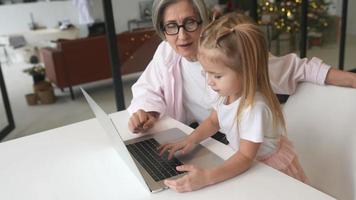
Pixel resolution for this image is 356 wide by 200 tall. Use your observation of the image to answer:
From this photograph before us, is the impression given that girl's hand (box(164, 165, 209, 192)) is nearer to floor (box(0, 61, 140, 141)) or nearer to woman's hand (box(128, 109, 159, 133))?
woman's hand (box(128, 109, 159, 133))

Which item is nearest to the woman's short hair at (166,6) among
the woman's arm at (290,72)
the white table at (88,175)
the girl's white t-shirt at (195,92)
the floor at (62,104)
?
the girl's white t-shirt at (195,92)

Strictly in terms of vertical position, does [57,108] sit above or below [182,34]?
below

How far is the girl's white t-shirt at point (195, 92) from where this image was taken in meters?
1.50

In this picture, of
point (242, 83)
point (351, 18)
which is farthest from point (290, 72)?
point (351, 18)

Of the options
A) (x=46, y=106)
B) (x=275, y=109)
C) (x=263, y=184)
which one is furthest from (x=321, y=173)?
(x=46, y=106)

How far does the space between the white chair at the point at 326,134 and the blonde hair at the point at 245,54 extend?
0.28m

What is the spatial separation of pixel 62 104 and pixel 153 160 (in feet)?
12.0

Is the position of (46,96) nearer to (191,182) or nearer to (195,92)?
(195,92)

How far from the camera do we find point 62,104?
4.44 metres

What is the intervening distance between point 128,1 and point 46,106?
175cm

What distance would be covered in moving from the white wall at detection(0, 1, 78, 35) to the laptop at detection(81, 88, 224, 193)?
7652mm

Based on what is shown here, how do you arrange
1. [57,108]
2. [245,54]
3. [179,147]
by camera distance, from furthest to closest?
1. [57,108]
2. [179,147]
3. [245,54]

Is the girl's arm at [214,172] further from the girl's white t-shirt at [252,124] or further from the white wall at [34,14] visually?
the white wall at [34,14]

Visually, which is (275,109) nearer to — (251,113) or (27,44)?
(251,113)
